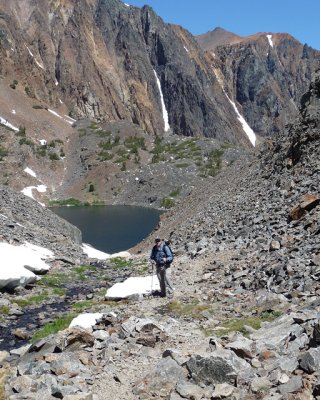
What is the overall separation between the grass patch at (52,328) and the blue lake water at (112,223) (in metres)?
45.2

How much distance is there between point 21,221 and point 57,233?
367 centimetres

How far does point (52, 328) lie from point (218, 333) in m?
6.99

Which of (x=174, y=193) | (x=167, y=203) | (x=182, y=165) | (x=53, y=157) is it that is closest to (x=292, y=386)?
(x=167, y=203)

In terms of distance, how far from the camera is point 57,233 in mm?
41062

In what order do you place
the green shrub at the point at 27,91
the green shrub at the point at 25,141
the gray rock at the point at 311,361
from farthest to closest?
the green shrub at the point at 27,91, the green shrub at the point at 25,141, the gray rock at the point at 311,361

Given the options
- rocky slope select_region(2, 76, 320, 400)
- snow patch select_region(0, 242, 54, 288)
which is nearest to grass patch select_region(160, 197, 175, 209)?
rocky slope select_region(2, 76, 320, 400)

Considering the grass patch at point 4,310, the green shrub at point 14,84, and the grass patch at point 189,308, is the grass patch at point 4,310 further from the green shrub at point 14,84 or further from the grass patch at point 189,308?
the green shrub at point 14,84

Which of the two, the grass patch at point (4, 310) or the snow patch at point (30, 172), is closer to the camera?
the grass patch at point (4, 310)

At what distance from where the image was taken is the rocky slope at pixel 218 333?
11023 millimetres

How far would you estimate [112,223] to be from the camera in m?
93.6

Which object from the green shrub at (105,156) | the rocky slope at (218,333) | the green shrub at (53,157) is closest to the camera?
the rocky slope at (218,333)

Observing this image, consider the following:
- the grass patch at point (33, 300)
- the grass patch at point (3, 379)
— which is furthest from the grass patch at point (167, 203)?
the grass patch at point (3, 379)

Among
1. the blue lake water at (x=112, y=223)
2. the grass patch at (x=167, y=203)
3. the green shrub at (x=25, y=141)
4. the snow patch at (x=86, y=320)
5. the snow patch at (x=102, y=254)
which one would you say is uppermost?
the green shrub at (x=25, y=141)

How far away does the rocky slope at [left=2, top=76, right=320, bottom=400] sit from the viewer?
11.0 metres
